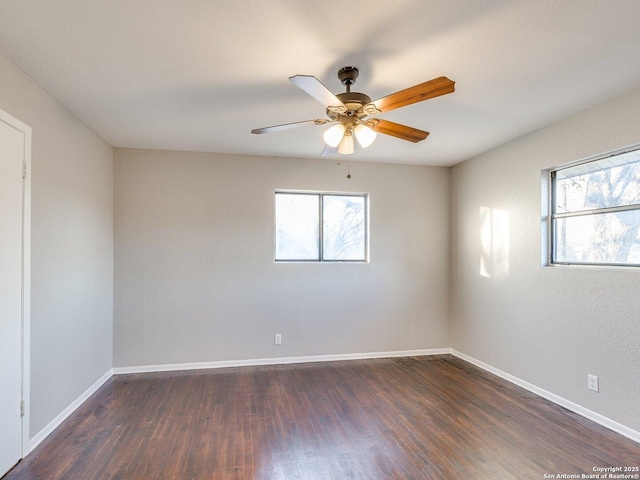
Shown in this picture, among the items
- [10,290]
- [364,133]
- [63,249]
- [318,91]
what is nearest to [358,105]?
[364,133]

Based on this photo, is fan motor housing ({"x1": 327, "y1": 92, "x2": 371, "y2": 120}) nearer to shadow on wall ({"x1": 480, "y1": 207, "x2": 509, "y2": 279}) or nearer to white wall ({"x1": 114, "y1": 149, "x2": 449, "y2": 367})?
white wall ({"x1": 114, "y1": 149, "x2": 449, "y2": 367})

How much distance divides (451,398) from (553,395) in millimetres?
881

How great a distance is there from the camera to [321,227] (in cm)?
443

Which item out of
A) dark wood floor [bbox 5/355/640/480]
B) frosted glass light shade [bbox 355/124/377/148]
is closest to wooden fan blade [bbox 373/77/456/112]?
frosted glass light shade [bbox 355/124/377/148]

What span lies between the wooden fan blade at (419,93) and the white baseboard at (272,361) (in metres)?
3.13

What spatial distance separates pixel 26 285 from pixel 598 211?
165 inches

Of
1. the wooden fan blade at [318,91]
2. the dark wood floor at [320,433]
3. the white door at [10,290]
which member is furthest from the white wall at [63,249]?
the wooden fan blade at [318,91]

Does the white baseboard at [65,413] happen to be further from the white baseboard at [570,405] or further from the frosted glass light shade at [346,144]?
the white baseboard at [570,405]

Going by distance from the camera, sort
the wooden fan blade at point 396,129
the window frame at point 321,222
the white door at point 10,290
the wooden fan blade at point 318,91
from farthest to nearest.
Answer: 1. the window frame at point 321,222
2. the wooden fan blade at point 396,129
3. the white door at point 10,290
4. the wooden fan blade at point 318,91

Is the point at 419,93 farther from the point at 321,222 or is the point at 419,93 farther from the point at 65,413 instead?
the point at 65,413

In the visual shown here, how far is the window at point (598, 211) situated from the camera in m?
2.59

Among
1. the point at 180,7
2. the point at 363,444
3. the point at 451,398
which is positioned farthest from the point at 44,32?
the point at 451,398

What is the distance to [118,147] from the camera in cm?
386

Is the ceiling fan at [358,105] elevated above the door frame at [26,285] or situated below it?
above
